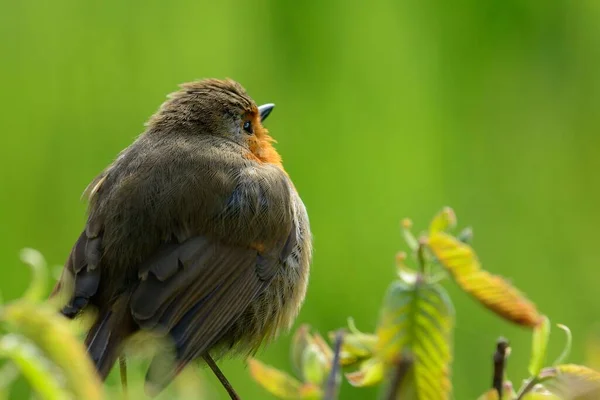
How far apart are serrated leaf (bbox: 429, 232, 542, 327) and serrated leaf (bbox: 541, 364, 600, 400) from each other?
0.09m

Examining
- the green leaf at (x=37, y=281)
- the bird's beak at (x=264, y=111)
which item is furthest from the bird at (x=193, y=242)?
the green leaf at (x=37, y=281)

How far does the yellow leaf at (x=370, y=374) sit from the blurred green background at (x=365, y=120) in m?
2.50

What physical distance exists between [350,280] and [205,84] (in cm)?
110

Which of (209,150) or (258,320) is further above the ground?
(209,150)

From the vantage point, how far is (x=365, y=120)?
4520mm

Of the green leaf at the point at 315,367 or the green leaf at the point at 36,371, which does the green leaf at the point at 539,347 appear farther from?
the green leaf at the point at 36,371

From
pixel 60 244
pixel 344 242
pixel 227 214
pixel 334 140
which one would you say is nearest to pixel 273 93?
pixel 334 140

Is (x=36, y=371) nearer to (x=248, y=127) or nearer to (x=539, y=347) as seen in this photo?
(x=539, y=347)

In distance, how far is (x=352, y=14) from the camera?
4.71 m

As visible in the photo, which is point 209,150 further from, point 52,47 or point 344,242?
point 52,47

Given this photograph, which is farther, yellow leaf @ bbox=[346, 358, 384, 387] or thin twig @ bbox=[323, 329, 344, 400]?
yellow leaf @ bbox=[346, 358, 384, 387]

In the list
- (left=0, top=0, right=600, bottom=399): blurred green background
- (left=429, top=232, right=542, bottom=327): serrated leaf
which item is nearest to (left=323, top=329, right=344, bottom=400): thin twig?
(left=429, top=232, right=542, bottom=327): serrated leaf

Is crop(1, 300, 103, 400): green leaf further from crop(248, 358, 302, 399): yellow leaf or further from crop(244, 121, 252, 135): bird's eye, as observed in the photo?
crop(244, 121, 252, 135): bird's eye

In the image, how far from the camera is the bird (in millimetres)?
2652
